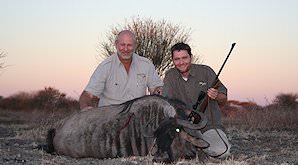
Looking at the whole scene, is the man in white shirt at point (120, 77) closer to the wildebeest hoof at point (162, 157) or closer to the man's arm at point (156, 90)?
the man's arm at point (156, 90)

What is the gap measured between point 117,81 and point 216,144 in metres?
2.02

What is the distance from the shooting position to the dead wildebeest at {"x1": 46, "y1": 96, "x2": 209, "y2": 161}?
6.60 metres

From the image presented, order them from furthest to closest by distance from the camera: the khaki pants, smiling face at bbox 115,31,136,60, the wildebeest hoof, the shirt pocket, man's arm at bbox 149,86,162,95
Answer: man's arm at bbox 149,86,162,95, the shirt pocket, smiling face at bbox 115,31,136,60, the khaki pants, the wildebeest hoof

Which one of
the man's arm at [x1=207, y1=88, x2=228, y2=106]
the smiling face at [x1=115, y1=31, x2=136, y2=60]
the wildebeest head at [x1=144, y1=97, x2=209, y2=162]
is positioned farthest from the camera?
the smiling face at [x1=115, y1=31, x2=136, y2=60]

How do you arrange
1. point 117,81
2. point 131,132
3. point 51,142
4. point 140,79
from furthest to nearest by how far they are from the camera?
point 140,79, point 117,81, point 51,142, point 131,132

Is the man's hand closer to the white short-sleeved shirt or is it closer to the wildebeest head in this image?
the wildebeest head

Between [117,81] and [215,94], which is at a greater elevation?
[117,81]

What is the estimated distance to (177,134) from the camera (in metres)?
6.63

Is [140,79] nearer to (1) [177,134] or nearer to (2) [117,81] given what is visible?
(2) [117,81]

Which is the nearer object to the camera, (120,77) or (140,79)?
(120,77)

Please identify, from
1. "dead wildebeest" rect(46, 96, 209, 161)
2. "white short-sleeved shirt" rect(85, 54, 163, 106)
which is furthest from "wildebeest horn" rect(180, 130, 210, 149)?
"white short-sleeved shirt" rect(85, 54, 163, 106)

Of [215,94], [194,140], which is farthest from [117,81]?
[194,140]

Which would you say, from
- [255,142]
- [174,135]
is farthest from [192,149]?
[255,142]

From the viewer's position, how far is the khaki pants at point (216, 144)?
7.32 m
